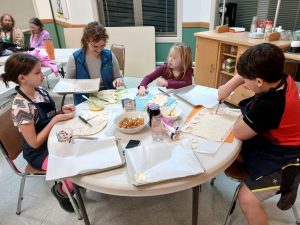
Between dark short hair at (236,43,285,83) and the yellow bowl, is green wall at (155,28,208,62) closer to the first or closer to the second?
the yellow bowl

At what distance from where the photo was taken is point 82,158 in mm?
935

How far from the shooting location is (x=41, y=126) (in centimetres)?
131

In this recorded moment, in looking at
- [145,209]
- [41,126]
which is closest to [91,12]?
[41,126]

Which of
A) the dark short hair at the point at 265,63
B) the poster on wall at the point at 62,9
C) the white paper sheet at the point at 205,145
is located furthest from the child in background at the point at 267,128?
the poster on wall at the point at 62,9

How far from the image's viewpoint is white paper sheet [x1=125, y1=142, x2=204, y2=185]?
831mm

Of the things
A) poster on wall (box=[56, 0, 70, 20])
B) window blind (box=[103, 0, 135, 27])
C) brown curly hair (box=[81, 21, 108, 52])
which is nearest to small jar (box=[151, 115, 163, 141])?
brown curly hair (box=[81, 21, 108, 52])

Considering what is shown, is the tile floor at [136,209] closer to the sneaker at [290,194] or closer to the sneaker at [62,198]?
the sneaker at [62,198]

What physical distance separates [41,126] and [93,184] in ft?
2.09

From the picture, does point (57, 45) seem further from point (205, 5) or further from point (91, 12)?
point (205, 5)

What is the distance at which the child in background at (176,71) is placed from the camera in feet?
5.35

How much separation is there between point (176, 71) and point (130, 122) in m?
0.74

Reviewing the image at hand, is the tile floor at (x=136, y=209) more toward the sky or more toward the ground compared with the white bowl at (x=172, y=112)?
more toward the ground

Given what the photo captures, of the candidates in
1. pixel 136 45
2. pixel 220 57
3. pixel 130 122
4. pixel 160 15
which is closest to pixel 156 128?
pixel 130 122

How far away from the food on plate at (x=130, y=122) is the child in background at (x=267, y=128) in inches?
17.6
